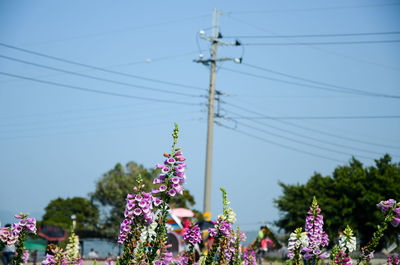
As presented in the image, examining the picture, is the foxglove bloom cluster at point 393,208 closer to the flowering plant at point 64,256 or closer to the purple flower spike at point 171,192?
the purple flower spike at point 171,192

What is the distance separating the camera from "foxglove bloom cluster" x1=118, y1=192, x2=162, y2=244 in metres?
5.58

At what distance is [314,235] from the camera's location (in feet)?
20.9

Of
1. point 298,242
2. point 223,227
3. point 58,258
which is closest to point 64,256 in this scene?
point 58,258

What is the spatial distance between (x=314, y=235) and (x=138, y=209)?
2.23 meters

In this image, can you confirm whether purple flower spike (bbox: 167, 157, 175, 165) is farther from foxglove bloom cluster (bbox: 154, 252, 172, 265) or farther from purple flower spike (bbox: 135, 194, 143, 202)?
foxglove bloom cluster (bbox: 154, 252, 172, 265)

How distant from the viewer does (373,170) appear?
39312 millimetres

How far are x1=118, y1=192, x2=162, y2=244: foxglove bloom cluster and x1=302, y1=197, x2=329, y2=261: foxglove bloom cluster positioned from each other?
1922mm

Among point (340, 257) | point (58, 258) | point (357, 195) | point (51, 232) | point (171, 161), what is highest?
point (357, 195)

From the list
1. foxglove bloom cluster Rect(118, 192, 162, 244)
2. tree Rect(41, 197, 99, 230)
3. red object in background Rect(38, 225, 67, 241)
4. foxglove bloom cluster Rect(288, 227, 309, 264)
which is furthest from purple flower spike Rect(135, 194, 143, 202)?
tree Rect(41, 197, 99, 230)

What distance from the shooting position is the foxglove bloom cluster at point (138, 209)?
5.58m

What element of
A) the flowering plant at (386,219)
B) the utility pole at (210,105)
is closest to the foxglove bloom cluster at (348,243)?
the flowering plant at (386,219)

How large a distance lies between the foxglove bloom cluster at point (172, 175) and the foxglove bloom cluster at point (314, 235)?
1.78 m

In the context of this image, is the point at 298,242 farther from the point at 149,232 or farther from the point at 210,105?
the point at 210,105

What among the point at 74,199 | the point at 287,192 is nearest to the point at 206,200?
the point at 287,192
